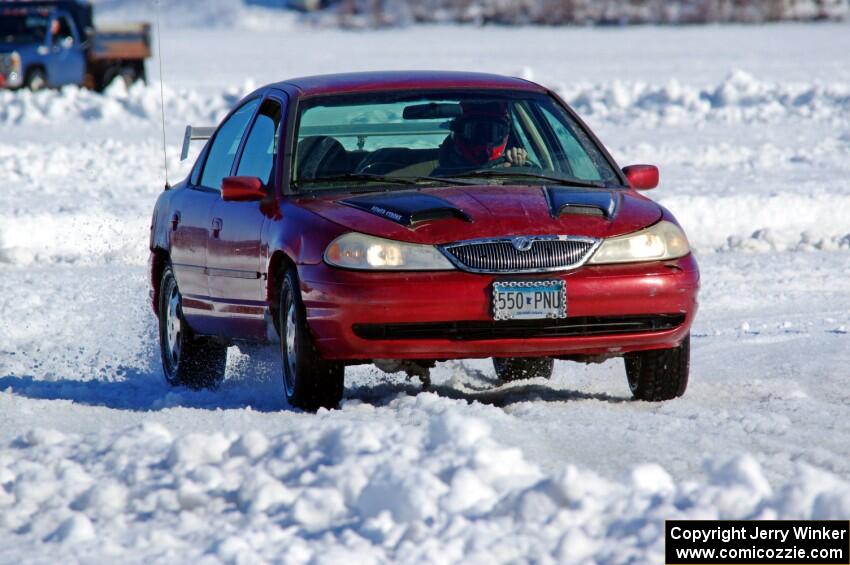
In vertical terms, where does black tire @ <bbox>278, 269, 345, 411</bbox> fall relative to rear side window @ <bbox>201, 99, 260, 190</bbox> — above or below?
below

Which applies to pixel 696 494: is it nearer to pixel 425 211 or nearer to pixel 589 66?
pixel 425 211

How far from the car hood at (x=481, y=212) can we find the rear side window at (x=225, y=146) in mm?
1358

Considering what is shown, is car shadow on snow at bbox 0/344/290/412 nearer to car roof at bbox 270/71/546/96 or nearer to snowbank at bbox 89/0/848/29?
car roof at bbox 270/71/546/96

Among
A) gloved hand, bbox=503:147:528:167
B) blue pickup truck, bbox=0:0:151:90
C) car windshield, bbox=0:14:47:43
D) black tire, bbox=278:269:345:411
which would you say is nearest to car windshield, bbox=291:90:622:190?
gloved hand, bbox=503:147:528:167

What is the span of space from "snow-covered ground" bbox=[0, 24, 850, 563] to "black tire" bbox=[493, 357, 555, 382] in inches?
3.1

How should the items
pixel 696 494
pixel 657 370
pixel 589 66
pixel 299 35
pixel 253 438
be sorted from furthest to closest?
pixel 299 35 < pixel 589 66 < pixel 657 370 < pixel 253 438 < pixel 696 494

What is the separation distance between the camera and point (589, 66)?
1556 inches

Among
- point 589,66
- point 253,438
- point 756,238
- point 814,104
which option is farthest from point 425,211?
point 589,66

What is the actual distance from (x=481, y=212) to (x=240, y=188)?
119 centimetres

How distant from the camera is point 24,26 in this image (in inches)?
1217

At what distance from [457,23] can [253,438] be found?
2742 inches

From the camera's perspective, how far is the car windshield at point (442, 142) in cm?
733

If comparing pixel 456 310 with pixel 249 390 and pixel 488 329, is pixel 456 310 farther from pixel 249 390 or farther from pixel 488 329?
pixel 249 390

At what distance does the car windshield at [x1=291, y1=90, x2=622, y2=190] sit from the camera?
7.33 metres
